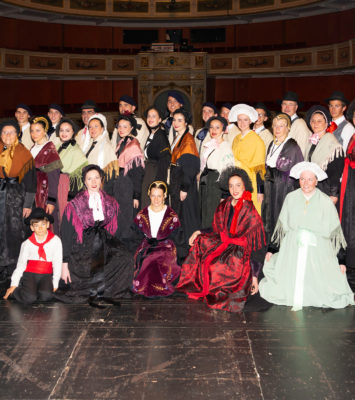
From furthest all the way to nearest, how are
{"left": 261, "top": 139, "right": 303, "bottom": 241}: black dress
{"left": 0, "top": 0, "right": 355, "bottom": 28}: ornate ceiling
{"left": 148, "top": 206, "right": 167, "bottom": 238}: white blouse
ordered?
1. {"left": 0, "top": 0, "right": 355, "bottom": 28}: ornate ceiling
2. {"left": 261, "top": 139, "right": 303, "bottom": 241}: black dress
3. {"left": 148, "top": 206, "right": 167, "bottom": 238}: white blouse

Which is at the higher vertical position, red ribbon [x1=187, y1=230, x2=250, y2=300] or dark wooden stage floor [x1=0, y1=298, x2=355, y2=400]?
red ribbon [x1=187, y1=230, x2=250, y2=300]

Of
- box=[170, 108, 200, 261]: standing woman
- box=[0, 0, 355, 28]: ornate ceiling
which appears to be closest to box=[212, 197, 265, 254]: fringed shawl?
box=[170, 108, 200, 261]: standing woman

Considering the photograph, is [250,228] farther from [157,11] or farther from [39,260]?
[157,11]

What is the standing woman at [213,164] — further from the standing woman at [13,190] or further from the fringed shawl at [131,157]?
the standing woman at [13,190]

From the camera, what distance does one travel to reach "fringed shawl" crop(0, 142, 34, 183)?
5109mm

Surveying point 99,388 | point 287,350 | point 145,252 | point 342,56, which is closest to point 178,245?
point 145,252

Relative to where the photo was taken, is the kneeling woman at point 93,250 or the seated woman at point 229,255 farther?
the kneeling woman at point 93,250

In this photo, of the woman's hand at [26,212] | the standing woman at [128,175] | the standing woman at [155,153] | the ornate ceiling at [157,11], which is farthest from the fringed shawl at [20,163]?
the ornate ceiling at [157,11]

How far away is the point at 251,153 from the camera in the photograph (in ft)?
17.9

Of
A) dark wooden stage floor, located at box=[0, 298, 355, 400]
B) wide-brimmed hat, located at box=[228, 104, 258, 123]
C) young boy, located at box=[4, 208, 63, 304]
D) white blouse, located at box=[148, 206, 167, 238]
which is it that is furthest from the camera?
wide-brimmed hat, located at box=[228, 104, 258, 123]

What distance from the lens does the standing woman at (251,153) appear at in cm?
545

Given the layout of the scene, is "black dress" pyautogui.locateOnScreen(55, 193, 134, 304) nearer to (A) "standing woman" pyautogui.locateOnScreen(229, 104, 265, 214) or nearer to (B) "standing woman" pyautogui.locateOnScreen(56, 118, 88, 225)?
(B) "standing woman" pyautogui.locateOnScreen(56, 118, 88, 225)

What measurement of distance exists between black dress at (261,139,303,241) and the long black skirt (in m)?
1.54

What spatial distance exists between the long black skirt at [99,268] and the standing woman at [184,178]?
35.4 inches
